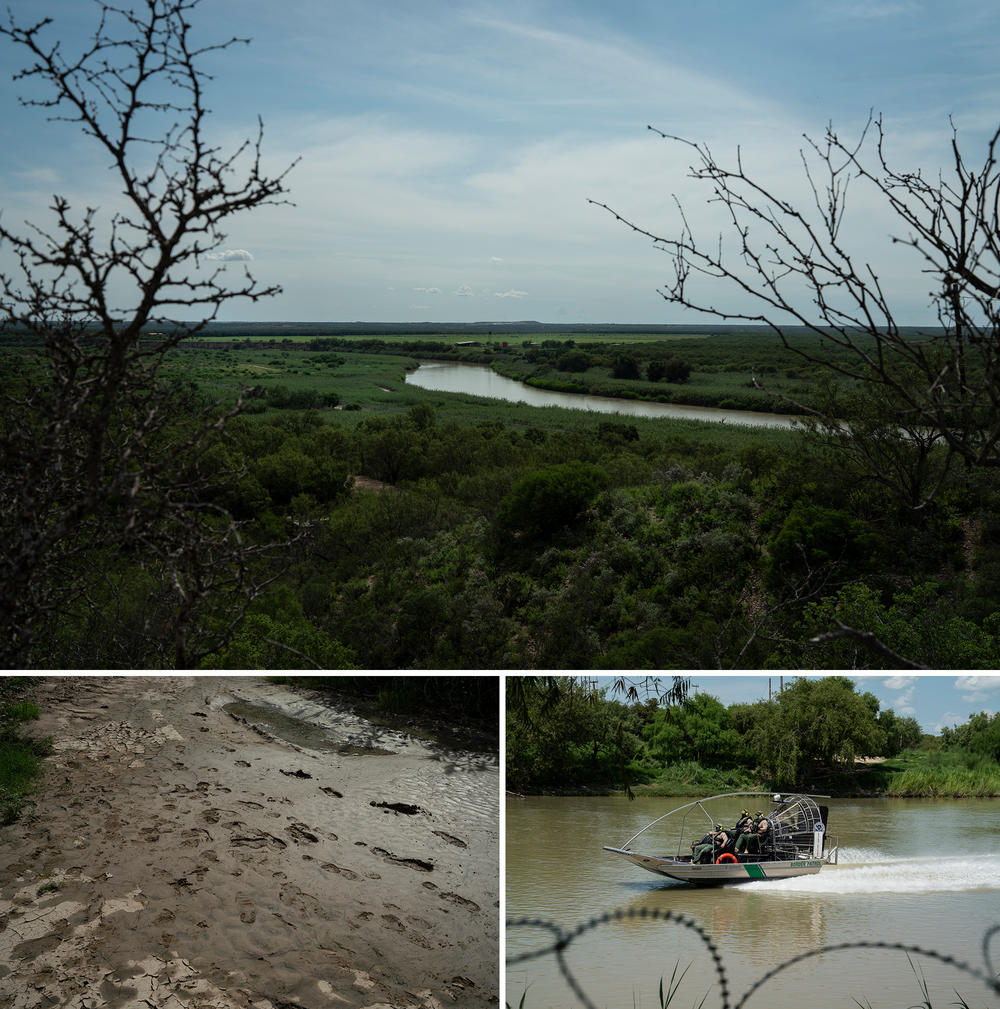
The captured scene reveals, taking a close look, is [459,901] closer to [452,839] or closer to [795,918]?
[452,839]

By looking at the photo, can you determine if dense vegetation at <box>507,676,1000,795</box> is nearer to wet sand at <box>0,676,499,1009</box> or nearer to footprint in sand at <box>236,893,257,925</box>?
wet sand at <box>0,676,499,1009</box>

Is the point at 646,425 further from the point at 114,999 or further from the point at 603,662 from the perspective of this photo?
the point at 114,999

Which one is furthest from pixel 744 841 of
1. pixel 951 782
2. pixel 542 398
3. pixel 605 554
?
pixel 542 398

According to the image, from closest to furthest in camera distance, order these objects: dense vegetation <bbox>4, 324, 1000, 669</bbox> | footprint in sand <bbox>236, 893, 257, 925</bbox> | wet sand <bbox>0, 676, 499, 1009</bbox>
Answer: wet sand <bbox>0, 676, 499, 1009</bbox>
footprint in sand <bbox>236, 893, 257, 925</bbox>
dense vegetation <bbox>4, 324, 1000, 669</bbox>

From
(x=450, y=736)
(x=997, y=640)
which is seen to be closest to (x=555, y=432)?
(x=997, y=640)

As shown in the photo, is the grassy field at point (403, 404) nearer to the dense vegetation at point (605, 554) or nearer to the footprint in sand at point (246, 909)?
the dense vegetation at point (605, 554)

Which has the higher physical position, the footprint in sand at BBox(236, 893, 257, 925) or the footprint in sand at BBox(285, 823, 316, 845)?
the footprint in sand at BBox(285, 823, 316, 845)

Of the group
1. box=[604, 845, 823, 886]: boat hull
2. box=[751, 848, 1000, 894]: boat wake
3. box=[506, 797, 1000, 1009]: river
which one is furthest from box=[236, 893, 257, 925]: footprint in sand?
box=[751, 848, 1000, 894]: boat wake
